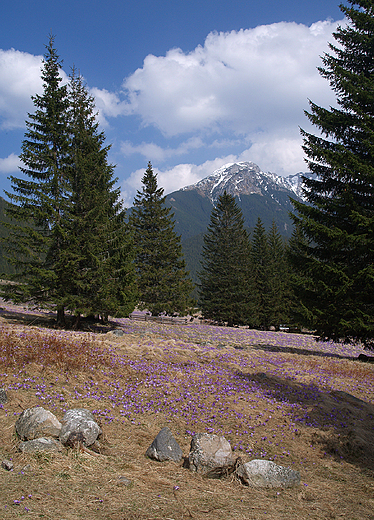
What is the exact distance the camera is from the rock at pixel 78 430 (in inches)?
206

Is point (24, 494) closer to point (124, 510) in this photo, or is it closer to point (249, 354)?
Answer: point (124, 510)

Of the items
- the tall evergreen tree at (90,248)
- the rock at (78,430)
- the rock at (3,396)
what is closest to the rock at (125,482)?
the rock at (78,430)

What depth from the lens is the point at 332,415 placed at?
807 cm

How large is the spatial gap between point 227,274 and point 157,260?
1066cm

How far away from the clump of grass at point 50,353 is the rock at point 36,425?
115 inches

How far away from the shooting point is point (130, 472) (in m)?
4.86

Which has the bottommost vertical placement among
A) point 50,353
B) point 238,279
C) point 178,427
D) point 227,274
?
point 178,427

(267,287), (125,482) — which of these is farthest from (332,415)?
(267,287)

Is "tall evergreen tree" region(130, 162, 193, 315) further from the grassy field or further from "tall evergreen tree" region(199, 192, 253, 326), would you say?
the grassy field

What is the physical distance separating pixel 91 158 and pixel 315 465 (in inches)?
710

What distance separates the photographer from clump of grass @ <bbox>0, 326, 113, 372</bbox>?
8.31m

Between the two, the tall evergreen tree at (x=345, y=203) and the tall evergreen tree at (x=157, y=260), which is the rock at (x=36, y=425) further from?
the tall evergreen tree at (x=157, y=260)

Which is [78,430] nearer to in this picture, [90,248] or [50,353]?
[50,353]

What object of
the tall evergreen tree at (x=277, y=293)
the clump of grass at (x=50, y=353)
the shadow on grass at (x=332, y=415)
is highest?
the tall evergreen tree at (x=277, y=293)
